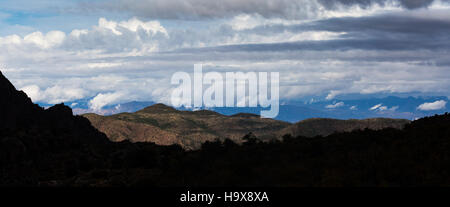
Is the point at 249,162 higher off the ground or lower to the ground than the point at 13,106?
lower

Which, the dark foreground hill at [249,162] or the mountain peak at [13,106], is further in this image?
the mountain peak at [13,106]

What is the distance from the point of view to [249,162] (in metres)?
47.2

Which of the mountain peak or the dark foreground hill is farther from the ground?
the mountain peak

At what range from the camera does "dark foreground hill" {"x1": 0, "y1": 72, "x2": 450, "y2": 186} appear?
41.9 meters

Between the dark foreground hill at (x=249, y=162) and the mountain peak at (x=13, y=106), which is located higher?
the mountain peak at (x=13, y=106)

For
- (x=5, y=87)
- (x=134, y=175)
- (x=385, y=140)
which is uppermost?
(x=5, y=87)

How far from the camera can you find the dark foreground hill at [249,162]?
138 ft

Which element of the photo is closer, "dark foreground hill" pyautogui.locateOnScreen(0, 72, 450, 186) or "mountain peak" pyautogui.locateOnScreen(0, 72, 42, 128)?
"dark foreground hill" pyautogui.locateOnScreen(0, 72, 450, 186)
